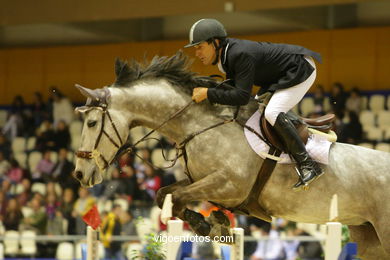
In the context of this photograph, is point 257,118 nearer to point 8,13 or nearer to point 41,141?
point 41,141

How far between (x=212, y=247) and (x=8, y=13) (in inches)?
341

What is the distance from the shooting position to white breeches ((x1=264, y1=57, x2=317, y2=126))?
5.47 meters

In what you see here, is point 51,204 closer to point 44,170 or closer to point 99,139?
point 44,170

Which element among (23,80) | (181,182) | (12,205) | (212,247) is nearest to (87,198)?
(12,205)

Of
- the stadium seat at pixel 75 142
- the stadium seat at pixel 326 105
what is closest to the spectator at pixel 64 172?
the stadium seat at pixel 75 142

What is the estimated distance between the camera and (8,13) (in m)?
15.4

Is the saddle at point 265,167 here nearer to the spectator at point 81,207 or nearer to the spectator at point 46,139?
the spectator at point 81,207

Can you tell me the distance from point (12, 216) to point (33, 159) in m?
2.66

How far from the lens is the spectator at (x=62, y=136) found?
44.5ft

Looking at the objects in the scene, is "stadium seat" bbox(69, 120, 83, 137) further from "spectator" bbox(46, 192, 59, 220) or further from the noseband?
the noseband

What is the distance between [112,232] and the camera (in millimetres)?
9617

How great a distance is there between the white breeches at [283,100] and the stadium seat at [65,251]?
4.47 m

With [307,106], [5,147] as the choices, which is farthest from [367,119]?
[5,147]

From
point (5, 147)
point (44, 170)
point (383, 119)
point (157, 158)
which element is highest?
point (383, 119)
